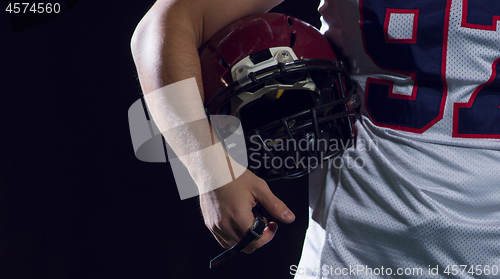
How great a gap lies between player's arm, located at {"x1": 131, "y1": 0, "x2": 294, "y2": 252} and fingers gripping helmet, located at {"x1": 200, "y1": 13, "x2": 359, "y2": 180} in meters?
0.05

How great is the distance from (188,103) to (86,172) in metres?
0.85

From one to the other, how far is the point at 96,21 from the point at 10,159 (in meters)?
0.58

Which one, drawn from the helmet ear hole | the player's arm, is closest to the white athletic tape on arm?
the player's arm

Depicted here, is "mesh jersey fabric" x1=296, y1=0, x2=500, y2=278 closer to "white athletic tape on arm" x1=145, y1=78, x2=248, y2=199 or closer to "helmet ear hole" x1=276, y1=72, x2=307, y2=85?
"helmet ear hole" x1=276, y1=72, x2=307, y2=85

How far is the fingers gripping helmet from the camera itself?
595mm

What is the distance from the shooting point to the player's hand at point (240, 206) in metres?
0.53

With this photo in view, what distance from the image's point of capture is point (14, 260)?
127 cm

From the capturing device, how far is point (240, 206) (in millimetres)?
532

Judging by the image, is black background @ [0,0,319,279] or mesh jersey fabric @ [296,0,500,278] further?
black background @ [0,0,319,279]

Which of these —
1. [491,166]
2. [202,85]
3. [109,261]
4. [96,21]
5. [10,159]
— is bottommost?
[109,261]

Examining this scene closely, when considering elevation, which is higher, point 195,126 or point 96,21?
point 96,21

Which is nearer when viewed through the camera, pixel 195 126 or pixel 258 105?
pixel 195 126

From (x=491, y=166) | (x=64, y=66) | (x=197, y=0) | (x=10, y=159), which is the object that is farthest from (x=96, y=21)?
(x=491, y=166)

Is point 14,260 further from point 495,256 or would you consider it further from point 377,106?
point 495,256
